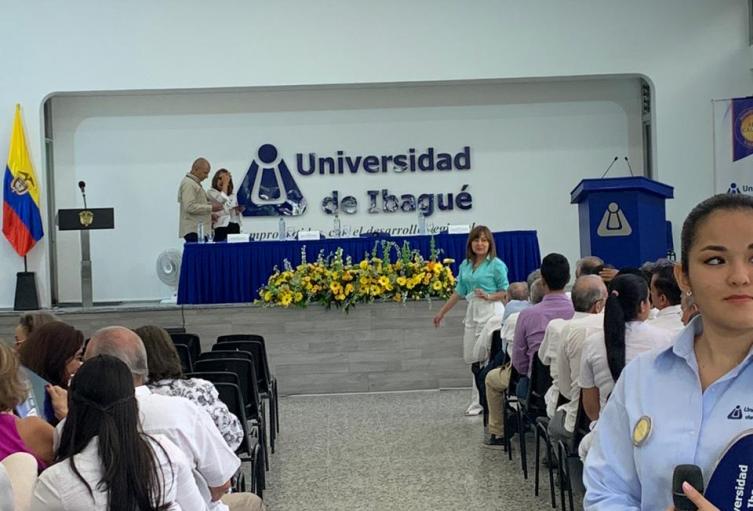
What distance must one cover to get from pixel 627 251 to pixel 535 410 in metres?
2.93

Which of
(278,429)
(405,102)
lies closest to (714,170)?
(405,102)

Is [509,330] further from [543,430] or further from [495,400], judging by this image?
[543,430]

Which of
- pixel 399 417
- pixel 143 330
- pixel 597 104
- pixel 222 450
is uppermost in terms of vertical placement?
pixel 597 104

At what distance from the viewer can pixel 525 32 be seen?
1234 centimetres

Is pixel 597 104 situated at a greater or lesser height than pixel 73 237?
greater

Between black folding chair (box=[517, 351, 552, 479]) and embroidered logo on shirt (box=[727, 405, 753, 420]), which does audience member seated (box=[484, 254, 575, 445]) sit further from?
embroidered logo on shirt (box=[727, 405, 753, 420])

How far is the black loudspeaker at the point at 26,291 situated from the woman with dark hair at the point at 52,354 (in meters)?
8.20

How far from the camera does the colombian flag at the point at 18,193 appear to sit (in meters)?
12.0

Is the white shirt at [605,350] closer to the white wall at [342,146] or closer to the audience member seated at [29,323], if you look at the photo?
the audience member seated at [29,323]

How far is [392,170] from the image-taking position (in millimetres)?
13102

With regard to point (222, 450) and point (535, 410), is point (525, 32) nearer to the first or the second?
point (535, 410)

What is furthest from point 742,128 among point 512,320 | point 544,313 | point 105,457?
point 105,457

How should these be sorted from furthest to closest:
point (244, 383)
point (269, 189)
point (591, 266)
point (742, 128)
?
point (269, 189) < point (742, 128) < point (591, 266) < point (244, 383)

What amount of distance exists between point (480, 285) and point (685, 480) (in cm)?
652
